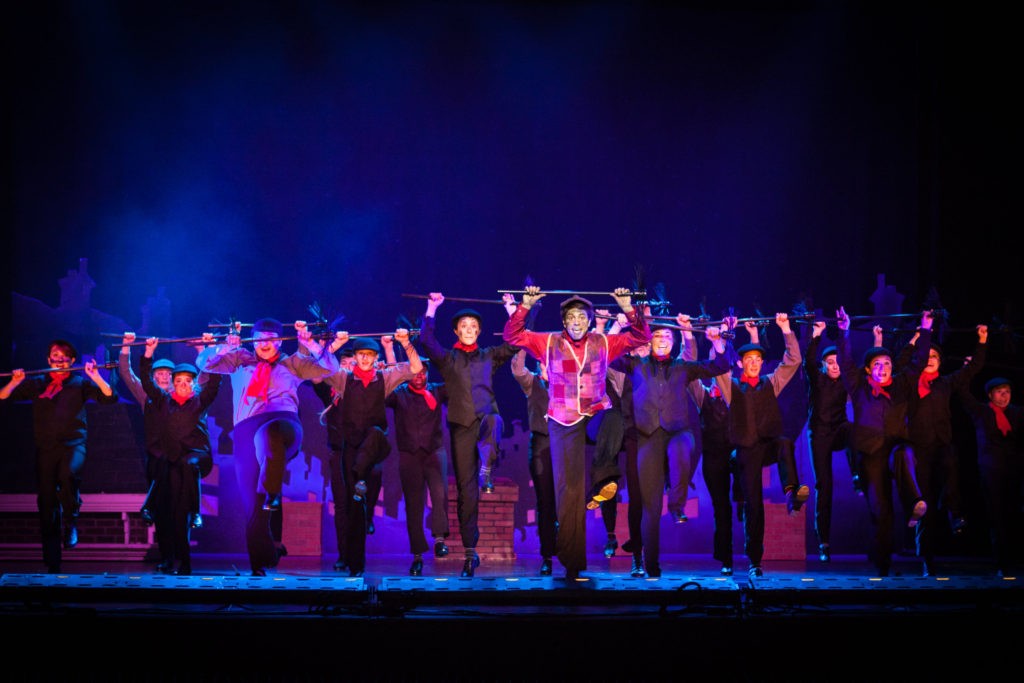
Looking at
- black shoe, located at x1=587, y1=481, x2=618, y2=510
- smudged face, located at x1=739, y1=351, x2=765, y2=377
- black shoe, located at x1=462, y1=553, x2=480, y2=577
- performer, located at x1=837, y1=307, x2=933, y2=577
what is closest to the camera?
black shoe, located at x1=587, y1=481, x2=618, y2=510

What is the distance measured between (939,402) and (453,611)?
15.8 ft

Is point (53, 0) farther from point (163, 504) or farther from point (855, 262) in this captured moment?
point (855, 262)

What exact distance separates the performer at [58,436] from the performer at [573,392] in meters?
3.68

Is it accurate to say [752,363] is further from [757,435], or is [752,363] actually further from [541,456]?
[541,456]

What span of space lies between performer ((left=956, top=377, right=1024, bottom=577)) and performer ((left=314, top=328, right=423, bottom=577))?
502 cm

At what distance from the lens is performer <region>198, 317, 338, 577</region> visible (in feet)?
24.0

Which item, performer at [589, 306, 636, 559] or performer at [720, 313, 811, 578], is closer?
performer at [589, 306, 636, 559]

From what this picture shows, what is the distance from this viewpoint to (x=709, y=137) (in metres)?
10.3

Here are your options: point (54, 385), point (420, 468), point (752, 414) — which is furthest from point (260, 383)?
point (752, 414)

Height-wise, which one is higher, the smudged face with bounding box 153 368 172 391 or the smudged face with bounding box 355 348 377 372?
the smudged face with bounding box 355 348 377 372

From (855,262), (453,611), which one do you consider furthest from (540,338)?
(855,262)

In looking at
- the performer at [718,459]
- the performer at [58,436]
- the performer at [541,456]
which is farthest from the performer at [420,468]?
the performer at [58,436]

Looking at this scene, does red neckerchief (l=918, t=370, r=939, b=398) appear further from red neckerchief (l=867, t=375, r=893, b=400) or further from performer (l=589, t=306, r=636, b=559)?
performer (l=589, t=306, r=636, b=559)

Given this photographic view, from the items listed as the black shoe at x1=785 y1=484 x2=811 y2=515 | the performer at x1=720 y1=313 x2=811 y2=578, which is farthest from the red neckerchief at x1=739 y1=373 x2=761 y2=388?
the black shoe at x1=785 y1=484 x2=811 y2=515
